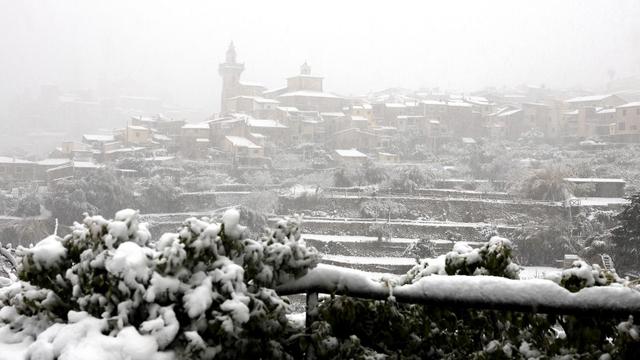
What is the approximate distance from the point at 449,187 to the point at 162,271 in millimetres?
25776

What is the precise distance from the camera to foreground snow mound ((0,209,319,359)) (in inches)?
52.6

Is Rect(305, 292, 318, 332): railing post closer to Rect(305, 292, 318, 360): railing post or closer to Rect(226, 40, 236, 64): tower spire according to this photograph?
Rect(305, 292, 318, 360): railing post

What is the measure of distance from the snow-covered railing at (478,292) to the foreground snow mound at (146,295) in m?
0.15

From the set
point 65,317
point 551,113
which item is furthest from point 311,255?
point 551,113

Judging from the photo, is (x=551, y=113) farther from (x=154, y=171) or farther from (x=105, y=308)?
(x=105, y=308)

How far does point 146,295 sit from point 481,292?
37.4 inches

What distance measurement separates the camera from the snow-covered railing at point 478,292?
4.85ft

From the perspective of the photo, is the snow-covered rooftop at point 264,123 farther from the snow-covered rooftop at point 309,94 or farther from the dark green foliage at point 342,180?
the dark green foliage at point 342,180

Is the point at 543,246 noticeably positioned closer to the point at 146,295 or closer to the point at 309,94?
the point at 146,295

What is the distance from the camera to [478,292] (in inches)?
61.8

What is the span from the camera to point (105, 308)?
1.39 m

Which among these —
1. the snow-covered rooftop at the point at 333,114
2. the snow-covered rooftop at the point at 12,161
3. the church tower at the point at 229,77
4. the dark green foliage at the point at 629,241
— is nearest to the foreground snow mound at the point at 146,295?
the dark green foliage at the point at 629,241

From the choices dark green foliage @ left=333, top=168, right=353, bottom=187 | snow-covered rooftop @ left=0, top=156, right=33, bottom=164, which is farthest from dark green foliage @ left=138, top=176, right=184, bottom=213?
snow-covered rooftop @ left=0, top=156, right=33, bottom=164

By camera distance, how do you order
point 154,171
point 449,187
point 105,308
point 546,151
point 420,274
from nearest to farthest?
point 105,308, point 420,274, point 449,187, point 154,171, point 546,151
